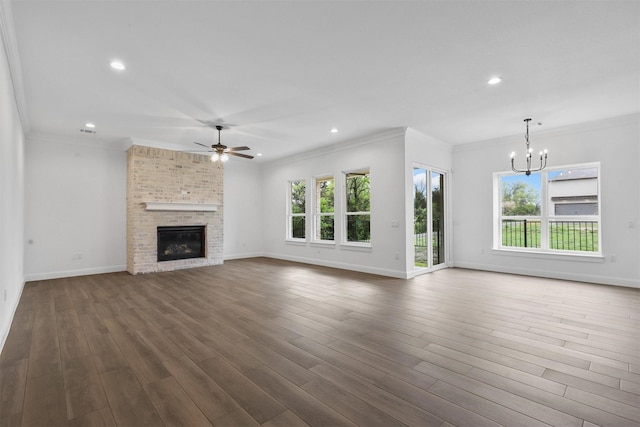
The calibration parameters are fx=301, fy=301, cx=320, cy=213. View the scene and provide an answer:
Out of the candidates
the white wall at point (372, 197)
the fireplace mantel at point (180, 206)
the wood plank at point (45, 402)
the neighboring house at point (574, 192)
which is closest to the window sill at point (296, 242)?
the white wall at point (372, 197)

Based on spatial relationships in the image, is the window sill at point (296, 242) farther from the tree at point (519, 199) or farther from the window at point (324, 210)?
the tree at point (519, 199)

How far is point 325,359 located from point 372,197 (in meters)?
4.22

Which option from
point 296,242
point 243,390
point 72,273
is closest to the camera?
point 243,390

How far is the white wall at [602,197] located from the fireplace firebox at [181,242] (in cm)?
613

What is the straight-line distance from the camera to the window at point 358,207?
21.4 ft

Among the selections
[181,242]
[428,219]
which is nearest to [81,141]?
[181,242]

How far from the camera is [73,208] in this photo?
6.17m

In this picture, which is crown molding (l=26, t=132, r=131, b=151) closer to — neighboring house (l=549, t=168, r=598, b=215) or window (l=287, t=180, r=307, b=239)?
window (l=287, t=180, r=307, b=239)

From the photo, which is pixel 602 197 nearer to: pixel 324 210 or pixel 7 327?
pixel 324 210

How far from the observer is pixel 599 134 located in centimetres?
524

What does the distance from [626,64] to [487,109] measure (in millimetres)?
1563

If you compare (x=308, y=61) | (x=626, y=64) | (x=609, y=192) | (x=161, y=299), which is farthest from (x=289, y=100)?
(x=609, y=192)

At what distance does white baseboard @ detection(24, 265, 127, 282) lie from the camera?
5.73m

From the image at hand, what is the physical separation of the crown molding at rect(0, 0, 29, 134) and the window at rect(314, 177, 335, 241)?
5.47 metres
